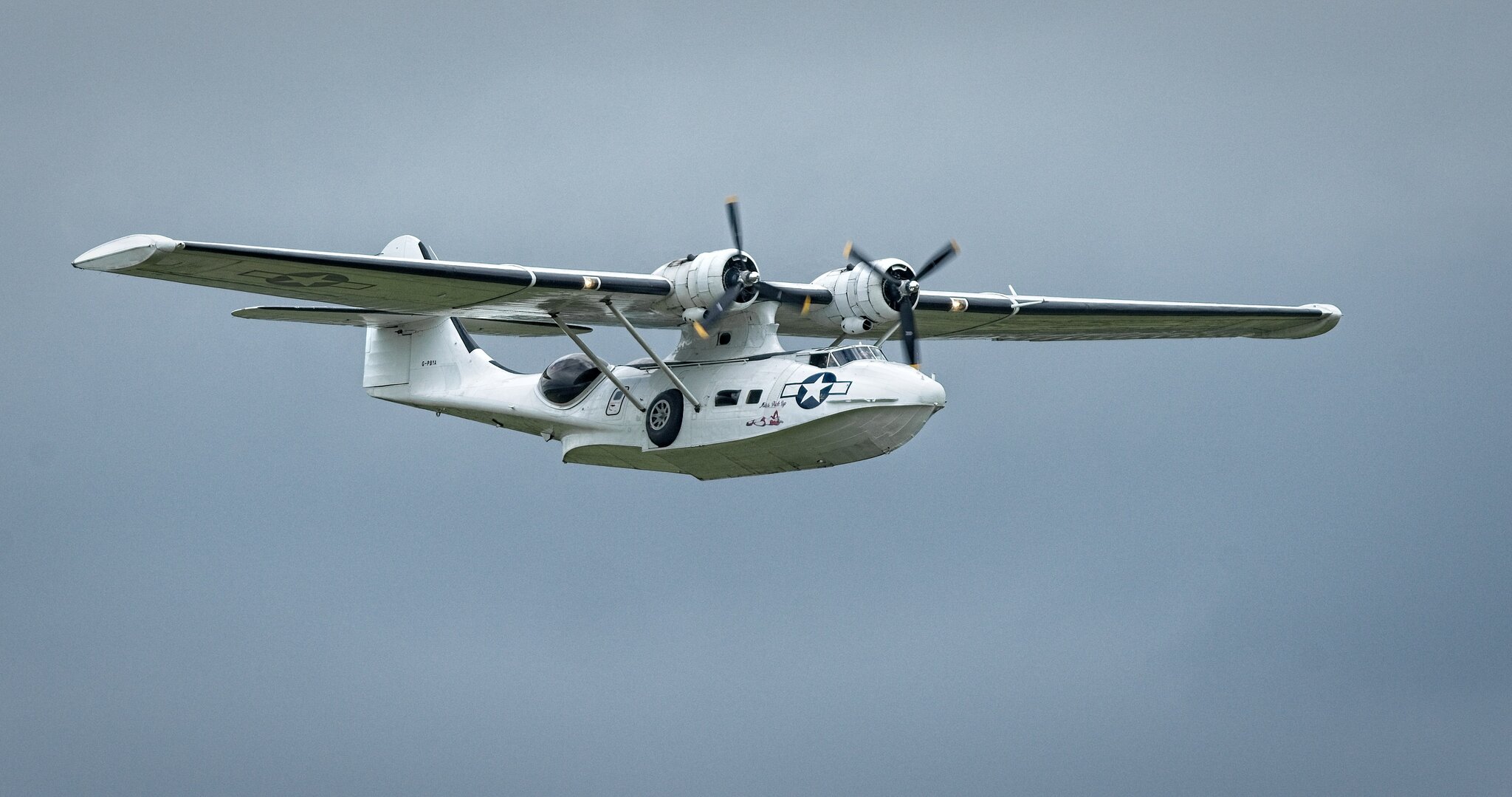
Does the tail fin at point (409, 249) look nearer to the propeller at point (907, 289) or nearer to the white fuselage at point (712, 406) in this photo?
the white fuselage at point (712, 406)

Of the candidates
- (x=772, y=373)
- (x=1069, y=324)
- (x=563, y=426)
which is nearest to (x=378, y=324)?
(x=563, y=426)

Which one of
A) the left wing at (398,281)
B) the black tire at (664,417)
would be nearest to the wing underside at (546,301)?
the left wing at (398,281)

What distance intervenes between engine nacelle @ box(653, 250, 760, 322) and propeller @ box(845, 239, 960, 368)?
2289mm

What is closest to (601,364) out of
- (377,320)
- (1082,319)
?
(377,320)

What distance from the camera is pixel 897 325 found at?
2919 centimetres

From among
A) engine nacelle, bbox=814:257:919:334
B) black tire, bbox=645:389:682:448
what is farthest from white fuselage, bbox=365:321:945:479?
engine nacelle, bbox=814:257:919:334

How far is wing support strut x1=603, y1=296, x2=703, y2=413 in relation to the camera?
90.9 feet

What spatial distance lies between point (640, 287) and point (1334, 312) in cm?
1588

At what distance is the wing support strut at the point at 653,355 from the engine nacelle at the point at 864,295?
10.1ft

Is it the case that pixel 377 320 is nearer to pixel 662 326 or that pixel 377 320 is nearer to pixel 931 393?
pixel 662 326

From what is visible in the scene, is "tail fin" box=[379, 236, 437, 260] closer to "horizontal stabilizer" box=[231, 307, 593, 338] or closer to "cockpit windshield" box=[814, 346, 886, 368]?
"horizontal stabilizer" box=[231, 307, 593, 338]

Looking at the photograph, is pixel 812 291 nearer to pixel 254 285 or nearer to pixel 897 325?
pixel 897 325

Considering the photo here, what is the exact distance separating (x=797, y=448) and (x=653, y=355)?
2878 mm

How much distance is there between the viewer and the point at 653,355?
92.0ft
